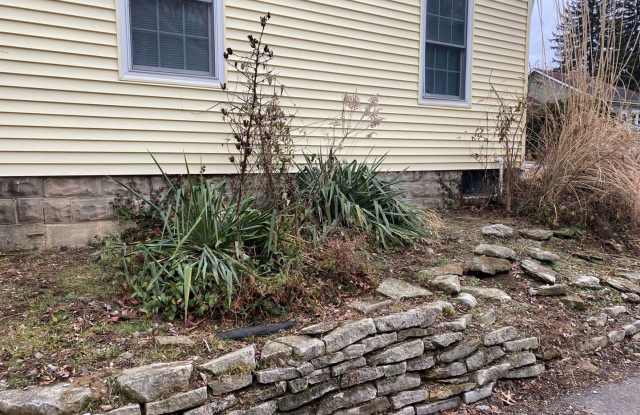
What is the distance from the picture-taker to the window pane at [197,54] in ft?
14.0

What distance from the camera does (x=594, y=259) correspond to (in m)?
4.59

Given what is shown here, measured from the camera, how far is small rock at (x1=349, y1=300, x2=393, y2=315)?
2.83 m

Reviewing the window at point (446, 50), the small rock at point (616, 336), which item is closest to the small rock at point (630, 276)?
the small rock at point (616, 336)

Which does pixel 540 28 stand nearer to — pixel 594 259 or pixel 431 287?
pixel 594 259

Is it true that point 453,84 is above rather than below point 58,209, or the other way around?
above

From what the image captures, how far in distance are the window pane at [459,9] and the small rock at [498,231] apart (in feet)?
10.0

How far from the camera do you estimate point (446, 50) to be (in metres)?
6.33

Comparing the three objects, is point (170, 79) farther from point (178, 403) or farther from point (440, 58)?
point (440, 58)

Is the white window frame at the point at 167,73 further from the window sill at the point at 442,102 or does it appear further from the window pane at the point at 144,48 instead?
the window sill at the point at 442,102

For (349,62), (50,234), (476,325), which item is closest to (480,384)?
(476,325)

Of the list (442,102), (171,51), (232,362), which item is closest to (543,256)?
(442,102)

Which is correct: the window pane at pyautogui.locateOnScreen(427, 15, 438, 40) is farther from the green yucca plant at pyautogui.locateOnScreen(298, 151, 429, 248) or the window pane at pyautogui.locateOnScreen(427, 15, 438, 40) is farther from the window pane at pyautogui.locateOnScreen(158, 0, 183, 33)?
the window pane at pyautogui.locateOnScreen(158, 0, 183, 33)

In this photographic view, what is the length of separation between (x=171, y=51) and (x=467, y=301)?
3.24 meters

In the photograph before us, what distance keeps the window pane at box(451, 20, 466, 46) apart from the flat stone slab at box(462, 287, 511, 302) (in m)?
4.05
